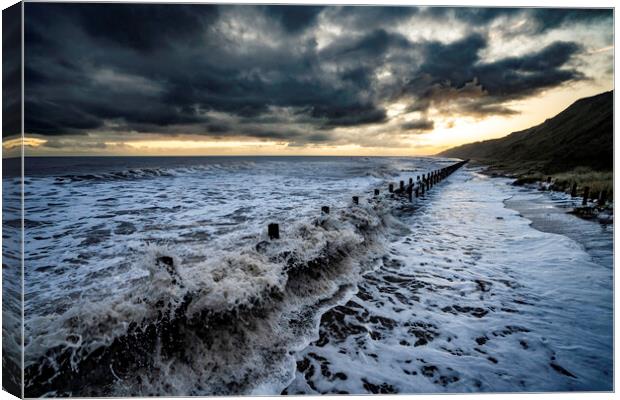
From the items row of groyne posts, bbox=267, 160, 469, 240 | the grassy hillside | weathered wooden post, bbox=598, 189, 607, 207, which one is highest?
the grassy hillside

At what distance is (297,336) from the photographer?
3586 mm

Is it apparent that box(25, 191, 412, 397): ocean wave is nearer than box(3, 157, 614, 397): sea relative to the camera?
Yes

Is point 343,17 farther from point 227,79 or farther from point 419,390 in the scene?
point 419,390

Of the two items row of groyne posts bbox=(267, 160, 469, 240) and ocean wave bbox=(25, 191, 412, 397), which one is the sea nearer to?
ocean wave bbox=(25, 191, 412, 397)

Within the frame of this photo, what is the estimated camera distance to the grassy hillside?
14.2 ft

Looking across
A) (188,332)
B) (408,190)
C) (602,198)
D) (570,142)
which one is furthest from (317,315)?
(570,142)

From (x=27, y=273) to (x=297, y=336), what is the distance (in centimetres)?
517

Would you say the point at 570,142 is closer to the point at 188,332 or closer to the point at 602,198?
the point at 602,198

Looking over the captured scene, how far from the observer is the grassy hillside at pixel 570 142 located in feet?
14.2

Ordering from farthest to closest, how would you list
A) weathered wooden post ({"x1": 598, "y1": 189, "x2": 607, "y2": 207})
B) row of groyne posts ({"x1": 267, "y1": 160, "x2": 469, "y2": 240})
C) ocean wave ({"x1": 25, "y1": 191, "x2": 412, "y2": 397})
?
weathered wooden post ({"x1": 598, "y1": 189, "x2": 607, "y2": 207}) → row of groyne posts ({"x1": 267, "y1": 160, "x2": 469, "y2": 240}) → ocean wave ({"x1": 25, "y1": 191, "x2": 412, "y2": 397})

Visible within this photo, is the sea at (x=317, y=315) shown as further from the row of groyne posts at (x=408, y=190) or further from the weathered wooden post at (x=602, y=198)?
the weathered wooden post at (x=602, y=198)

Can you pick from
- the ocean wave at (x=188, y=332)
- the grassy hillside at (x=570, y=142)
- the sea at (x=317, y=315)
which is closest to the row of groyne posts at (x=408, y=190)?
the sea at (x=317, y=315)

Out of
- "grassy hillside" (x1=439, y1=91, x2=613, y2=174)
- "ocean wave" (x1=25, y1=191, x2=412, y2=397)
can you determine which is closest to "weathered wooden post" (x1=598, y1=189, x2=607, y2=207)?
"grassy hillside" (x1=439, y1=91, x2=613, y2=174)

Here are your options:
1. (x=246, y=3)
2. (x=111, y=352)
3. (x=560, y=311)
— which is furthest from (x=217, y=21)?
(x=560, y=311)
